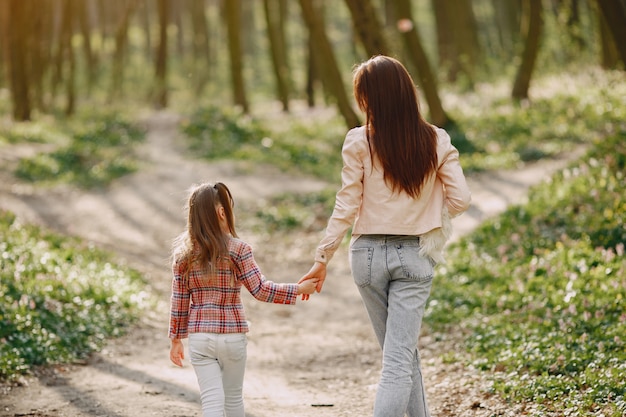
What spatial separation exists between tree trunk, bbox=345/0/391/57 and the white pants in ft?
41.5

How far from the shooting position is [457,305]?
8242mm

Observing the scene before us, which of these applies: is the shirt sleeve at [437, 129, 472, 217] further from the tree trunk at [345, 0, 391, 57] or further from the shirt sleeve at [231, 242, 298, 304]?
the tree trunk at [345, 0, 391, 57]

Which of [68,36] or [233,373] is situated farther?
[68,36]

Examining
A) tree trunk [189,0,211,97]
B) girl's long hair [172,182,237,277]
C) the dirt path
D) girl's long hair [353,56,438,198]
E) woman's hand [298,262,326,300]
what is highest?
tree trunk [189,0,211,97]

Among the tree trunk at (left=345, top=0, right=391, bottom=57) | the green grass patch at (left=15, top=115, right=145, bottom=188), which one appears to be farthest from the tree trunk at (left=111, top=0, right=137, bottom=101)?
the tree trunk at (left=345, top=0, right=391, bottom=57)

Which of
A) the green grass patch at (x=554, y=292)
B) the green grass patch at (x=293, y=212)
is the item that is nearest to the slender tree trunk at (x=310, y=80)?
the green grass patch at (x=293, y=212)

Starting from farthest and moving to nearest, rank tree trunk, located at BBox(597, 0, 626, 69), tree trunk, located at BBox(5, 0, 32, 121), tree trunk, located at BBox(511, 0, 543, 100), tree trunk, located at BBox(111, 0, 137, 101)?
tree trunk, located at BBox(111, 0, 137, 101)
tree trunk, located at BBox(5, 0, 32, 121)
tree trunk, located at BBox(511, 0, 543, 100)
tree trunk, located at BBox(597, 0, 626, 69)

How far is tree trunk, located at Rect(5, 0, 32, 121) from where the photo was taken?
23438 millimetres

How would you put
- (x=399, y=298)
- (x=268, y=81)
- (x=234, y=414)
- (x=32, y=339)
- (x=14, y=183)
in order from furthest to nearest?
(x=268, y=81), (x=14, y=183), (x=32, y=339), (x=234, y=414), (x=399, y=298)

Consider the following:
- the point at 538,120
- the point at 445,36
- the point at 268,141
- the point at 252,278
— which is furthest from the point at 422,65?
the point at 252,278

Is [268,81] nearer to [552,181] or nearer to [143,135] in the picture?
[143,135]

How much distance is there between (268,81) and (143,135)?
26562mm

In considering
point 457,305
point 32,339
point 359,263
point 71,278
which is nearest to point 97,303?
point 71,278

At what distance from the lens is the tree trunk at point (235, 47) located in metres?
23.1
